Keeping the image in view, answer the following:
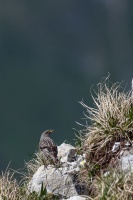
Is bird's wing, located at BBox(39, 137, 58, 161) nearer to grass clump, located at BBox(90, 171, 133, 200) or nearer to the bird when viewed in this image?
the bird

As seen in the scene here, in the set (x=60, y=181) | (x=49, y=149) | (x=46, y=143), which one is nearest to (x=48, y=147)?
(x=49, y=149)

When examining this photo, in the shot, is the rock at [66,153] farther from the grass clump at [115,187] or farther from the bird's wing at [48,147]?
the grass clump at [115,187]

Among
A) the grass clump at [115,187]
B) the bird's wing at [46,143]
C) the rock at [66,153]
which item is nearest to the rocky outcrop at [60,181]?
the bird's wing at [46,143]

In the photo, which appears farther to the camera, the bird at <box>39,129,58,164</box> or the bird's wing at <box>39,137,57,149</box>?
the bird's wing at <box>39,137,57,149</box>

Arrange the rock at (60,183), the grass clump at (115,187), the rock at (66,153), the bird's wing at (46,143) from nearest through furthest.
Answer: the grass clump at (115,187)
the rock at (60,183)
the bird's wing at (46,143)
the rock at (66,153)

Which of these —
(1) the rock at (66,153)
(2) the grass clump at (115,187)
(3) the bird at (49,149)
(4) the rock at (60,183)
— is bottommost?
(2) the grass clump at (115,187)

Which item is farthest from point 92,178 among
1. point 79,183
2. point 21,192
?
point 21,192

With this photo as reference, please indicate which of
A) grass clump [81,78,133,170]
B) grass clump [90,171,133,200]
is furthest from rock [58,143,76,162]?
grass clump [90,171,133,200]

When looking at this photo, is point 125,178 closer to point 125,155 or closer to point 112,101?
point 125,155
